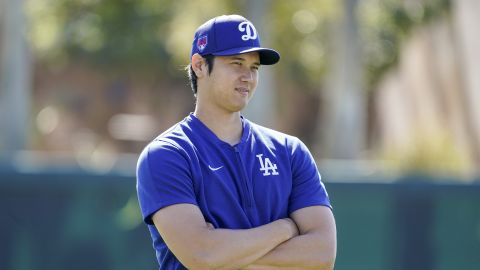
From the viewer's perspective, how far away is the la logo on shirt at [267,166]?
3913mm

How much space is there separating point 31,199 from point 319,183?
448 centimetres

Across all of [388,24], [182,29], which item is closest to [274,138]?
[182,29]

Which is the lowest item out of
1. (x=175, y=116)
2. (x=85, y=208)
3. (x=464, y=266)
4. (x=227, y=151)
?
(x=175, y=116)

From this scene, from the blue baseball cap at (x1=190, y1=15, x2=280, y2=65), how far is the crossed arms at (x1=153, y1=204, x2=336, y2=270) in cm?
66

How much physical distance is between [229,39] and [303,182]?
0.67 metres

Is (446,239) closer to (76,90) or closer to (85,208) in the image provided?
(85,208)

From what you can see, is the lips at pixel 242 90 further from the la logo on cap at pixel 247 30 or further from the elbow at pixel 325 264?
the elbow at pixel 325 264

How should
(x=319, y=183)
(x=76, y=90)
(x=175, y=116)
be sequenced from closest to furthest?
(x=319, y=183) < (x=175, y=116) < (x=76, y=90)

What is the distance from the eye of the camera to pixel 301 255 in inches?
152

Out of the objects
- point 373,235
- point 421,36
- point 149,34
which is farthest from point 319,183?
point 149,34

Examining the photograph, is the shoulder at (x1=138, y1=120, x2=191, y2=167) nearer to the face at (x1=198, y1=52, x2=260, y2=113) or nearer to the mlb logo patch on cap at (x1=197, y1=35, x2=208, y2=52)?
the face at (x1=198, y1=52, x2=260, y2=113)

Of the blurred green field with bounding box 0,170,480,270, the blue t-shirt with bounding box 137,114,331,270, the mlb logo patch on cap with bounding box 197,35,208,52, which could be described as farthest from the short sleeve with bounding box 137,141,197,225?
the blurred green field with bounding box 0,170,480,270

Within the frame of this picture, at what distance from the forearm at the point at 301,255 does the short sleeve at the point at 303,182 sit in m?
0.15

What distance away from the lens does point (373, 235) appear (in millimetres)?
8242
